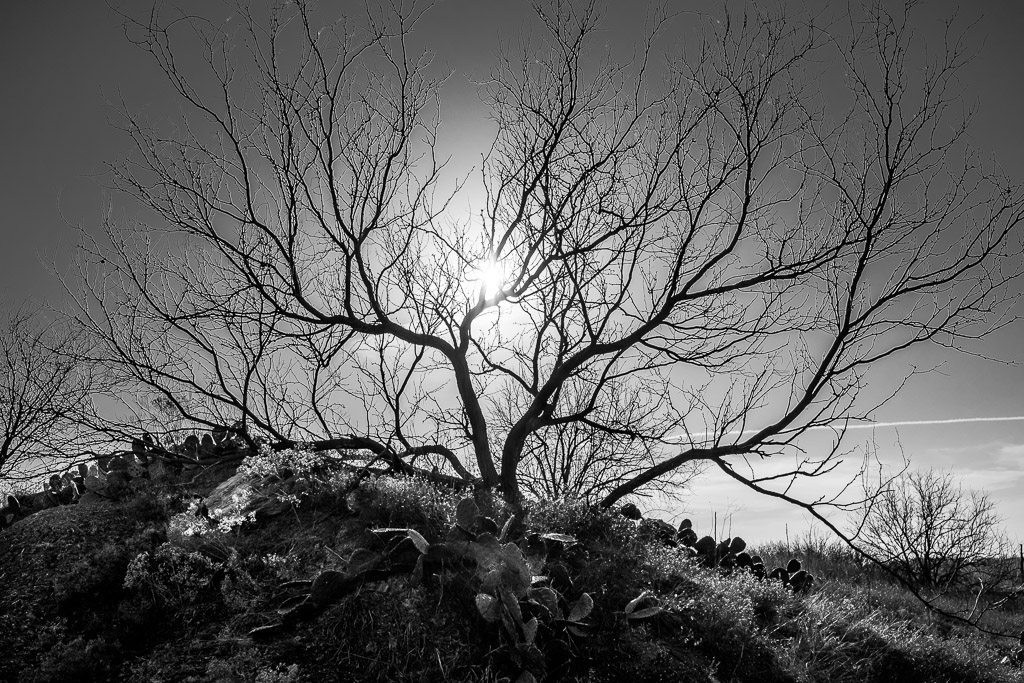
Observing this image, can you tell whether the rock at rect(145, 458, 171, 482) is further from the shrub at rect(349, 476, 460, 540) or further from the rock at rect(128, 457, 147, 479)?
the shrub at rect(349, 476, 460, 540)

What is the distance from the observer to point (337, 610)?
4.37 metres

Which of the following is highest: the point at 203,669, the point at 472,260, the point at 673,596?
the point at 472,260

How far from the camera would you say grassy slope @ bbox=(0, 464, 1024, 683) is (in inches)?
162

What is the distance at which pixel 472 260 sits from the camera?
8.35 meters

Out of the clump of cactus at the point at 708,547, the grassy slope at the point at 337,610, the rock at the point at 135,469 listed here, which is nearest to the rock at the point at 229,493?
the grassy slope at the point at 337,610

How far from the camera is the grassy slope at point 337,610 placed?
412cm

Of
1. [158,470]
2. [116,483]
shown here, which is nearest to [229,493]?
[116,483]

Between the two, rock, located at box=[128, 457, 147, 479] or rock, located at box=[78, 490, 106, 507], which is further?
rock, located at box=[128, 457, 147, 479]

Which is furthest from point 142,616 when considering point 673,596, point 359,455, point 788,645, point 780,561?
point 780,561

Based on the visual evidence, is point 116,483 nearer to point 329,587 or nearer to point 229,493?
point 229,493

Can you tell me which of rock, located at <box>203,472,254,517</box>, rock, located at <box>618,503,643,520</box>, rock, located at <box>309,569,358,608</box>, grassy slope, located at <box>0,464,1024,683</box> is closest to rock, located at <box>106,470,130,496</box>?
grassy slope, located at <box>0,464,1024,683</box>

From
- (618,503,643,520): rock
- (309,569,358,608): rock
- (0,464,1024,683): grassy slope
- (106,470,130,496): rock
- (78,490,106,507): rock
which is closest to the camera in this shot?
(0,464,1024,683): grassy slope

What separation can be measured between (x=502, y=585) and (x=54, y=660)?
2.90 meters

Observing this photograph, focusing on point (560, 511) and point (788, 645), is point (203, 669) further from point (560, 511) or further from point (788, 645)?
point (788, 645)
